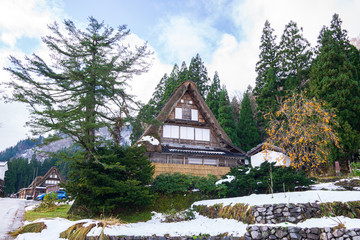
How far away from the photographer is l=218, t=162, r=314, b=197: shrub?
10.7m

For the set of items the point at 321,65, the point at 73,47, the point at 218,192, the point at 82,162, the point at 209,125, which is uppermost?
the point at 321,65

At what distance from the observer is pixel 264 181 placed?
11305 millimetres

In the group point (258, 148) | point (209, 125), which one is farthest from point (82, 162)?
point (258, 148)

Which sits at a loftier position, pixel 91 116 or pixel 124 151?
pixel 91 116

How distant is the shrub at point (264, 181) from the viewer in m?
10.7

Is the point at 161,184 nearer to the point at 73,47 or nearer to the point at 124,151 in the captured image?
the point at 124,151

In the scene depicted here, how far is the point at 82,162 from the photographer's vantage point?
476 inches

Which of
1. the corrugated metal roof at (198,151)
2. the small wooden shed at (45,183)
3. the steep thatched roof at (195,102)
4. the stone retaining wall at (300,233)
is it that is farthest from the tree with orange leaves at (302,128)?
the small wooden shed at (45,183)

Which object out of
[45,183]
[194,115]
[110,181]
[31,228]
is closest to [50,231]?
[31,228]

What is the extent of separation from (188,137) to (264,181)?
444 inches

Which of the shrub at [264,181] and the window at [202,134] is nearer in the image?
the shrub at [264,181]

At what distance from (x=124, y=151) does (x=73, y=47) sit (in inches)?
283

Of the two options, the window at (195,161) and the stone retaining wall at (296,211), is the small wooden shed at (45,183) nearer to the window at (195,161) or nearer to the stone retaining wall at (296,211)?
the window at (195,161)

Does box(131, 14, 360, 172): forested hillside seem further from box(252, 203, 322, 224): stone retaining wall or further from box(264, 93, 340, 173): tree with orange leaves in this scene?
box(252, 203, 322, 224): stone retaining wall
